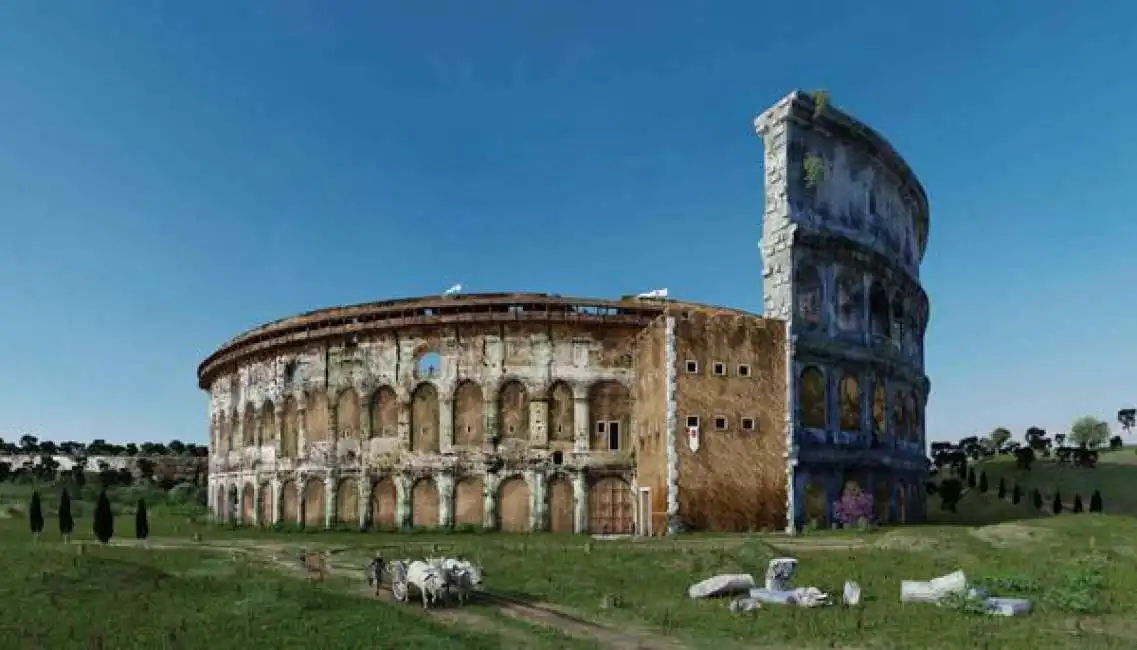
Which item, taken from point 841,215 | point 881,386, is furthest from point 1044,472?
point 841,215

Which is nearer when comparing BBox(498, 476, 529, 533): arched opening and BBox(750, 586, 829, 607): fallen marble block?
BBox(750, 586, 829, 607): fallen marble block

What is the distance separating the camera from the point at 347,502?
4488 cm

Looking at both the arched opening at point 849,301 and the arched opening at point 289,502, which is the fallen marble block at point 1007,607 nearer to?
the arched opening at point 849,301

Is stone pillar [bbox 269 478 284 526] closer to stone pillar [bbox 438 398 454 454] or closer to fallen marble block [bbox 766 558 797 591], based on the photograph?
stone pillar [bbox 438 398 454 454]

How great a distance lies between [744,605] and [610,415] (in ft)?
76.2

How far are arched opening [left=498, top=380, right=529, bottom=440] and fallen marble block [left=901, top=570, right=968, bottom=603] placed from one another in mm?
24161

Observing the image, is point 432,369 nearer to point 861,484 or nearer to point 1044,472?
point 861,484

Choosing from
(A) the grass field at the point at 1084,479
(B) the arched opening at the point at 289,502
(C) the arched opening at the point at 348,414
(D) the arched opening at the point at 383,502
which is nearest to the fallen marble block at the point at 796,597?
(D) the arched opening at the point at 383,502

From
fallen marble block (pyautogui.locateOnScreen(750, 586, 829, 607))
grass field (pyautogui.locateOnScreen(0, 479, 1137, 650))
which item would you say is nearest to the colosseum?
grass field (pyautogui.locateOnScreen(0, 479, 1137, 650))

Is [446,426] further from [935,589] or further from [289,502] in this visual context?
[935,589]

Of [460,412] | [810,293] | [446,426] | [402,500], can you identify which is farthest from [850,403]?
[402,500]

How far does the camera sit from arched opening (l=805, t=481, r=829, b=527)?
129 feet

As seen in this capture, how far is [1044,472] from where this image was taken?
242 ft

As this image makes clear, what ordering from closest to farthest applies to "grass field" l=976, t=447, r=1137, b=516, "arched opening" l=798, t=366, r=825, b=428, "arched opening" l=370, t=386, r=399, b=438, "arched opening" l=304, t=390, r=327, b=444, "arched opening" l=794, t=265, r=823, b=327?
"arched opening" l=798, t=366, r=825, b=428 → "arched opening" l=794, t=265, r=823, b=327 → "arched opening" l=370, t=386, r=399, b=438 → "arched opening" l=304, t=390, r=327, b=444 → "grass field" l=976, t=447, r=1137, b=516
